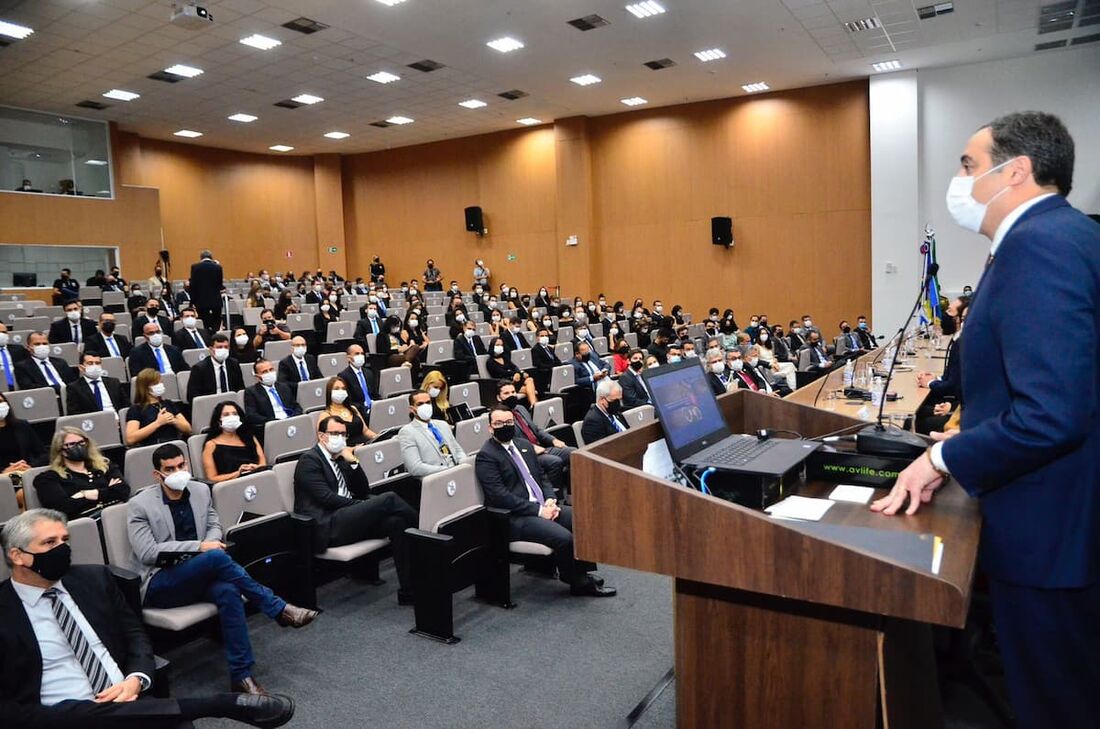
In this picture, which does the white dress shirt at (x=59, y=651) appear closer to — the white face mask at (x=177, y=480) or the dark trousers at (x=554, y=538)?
the white face mask at (x=177, y=480)

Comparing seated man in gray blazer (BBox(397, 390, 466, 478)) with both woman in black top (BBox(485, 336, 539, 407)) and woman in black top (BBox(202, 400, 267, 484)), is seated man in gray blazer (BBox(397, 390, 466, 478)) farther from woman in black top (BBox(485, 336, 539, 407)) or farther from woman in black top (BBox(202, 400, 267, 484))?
woman in black top (BBox(485, 336, 539, 407))

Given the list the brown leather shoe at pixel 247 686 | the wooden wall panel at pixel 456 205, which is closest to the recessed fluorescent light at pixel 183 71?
the wooden wall panel at pixel 456 205

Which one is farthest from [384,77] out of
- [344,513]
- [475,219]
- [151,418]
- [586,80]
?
[344,513]

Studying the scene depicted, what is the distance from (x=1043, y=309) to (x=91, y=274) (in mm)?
20794

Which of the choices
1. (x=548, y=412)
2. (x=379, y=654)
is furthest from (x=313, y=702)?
(x=548, y=412)

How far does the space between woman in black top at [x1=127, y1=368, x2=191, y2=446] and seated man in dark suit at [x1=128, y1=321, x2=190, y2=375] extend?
1.49 m

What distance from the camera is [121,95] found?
16.1 metres

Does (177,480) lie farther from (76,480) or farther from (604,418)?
(604,418)

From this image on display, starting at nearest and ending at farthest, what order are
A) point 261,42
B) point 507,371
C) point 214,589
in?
point 214,589
point 507,371
point 261,42

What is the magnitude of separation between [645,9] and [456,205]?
453 inches

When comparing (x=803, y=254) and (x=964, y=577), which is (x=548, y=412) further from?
(x=803, y=254)

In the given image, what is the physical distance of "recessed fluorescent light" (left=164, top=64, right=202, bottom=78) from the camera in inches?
567

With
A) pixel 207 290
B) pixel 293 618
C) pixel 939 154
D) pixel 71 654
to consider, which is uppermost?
pixel 939 154

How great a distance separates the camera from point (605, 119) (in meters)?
20.0
